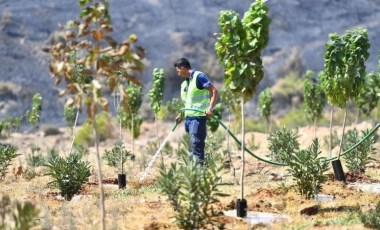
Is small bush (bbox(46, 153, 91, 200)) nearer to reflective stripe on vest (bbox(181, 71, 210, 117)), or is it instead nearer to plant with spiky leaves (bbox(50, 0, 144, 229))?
reflective stripe on vest (bbox(181, 71, 210, 117))

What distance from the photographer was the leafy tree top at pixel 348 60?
43.0ft

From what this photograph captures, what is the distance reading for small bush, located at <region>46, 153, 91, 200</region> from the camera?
1183 centimetres

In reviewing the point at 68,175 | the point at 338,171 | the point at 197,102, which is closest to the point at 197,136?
the point at 197,102

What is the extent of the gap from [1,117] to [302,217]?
186ft

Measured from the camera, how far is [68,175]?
11859mm

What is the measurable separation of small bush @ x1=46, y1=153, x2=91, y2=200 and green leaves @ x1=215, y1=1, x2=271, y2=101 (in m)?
3.79

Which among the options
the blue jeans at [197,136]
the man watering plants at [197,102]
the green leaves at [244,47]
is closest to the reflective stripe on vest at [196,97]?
the man watering plants at [197,102]

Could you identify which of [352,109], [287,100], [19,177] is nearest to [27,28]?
[287,100]

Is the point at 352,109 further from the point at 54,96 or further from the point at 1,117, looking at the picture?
the point at 1,117

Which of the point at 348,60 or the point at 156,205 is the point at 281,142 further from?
the point at 156,205

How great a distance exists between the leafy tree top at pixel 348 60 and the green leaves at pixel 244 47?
3.88 meters

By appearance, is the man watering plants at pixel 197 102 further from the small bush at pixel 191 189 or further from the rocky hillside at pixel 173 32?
the rocky hillside at pixel 173 32

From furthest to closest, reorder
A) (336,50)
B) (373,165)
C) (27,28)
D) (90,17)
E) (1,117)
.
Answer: (27,28)
(1,117)
(373,165)
(336,50)
(90,17)

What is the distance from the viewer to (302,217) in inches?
371
